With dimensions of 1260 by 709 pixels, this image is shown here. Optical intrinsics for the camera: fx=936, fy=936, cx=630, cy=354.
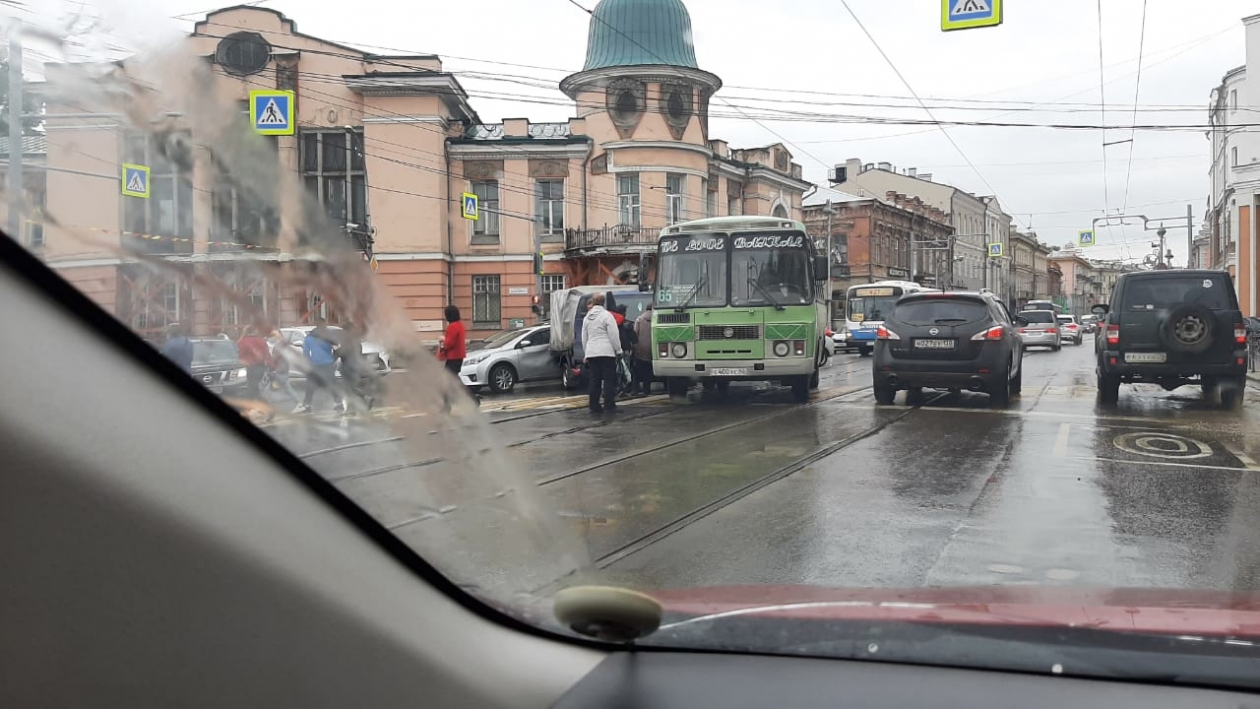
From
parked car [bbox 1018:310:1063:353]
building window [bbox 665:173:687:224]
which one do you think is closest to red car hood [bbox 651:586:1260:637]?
building window [bbox 665:173:687:224]

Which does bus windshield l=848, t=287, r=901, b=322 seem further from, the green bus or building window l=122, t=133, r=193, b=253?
building window l=122, t=133, r=193, b=253

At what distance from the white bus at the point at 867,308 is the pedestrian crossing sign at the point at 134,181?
3316 cm

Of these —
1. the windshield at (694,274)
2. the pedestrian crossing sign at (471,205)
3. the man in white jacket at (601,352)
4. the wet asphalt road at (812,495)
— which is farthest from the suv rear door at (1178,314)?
the pedestrian crossing sign at (471,205)

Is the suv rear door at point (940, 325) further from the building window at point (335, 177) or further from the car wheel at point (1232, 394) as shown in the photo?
the building window at point (335, 177)

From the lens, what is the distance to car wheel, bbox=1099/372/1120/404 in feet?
44.0

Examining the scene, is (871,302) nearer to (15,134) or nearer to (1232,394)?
(1232,394)

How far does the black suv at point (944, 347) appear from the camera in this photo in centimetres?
1278

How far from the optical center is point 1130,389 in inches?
657

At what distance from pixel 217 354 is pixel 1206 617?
2.16m

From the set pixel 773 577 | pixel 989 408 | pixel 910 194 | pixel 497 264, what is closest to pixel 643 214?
pixel 497 264

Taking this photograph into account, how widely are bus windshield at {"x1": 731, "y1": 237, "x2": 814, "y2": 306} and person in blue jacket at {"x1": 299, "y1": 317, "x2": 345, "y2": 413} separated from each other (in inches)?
502

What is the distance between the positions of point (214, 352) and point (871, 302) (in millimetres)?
33881

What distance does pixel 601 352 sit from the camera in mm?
13117

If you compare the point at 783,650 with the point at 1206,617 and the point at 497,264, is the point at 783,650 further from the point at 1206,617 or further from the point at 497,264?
the point at 497,264
